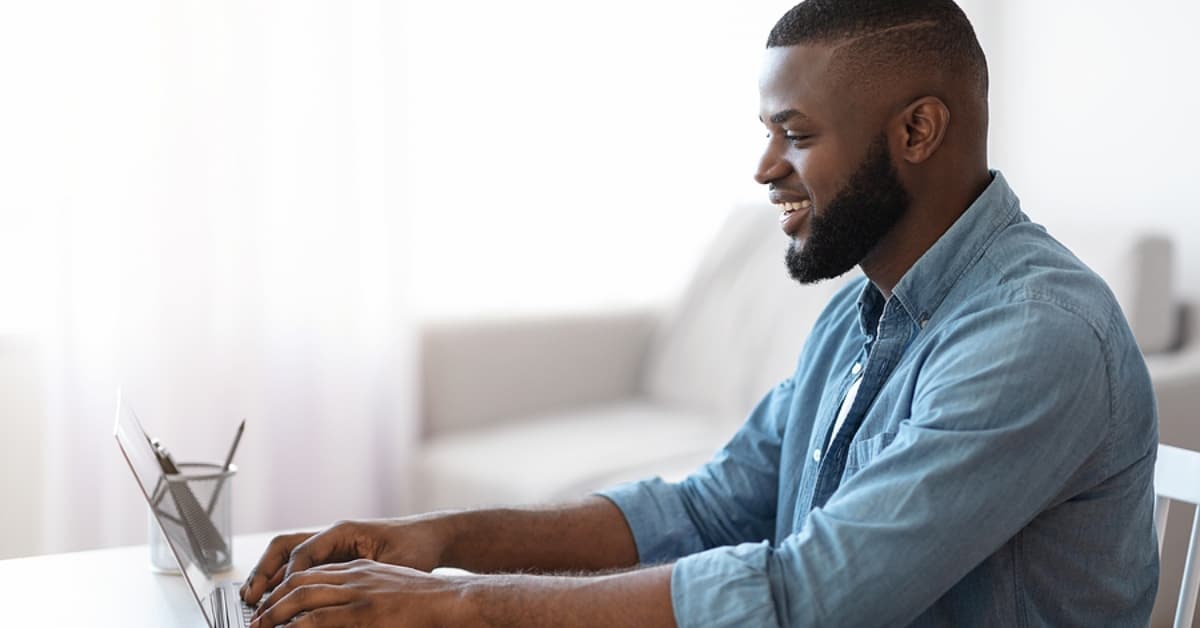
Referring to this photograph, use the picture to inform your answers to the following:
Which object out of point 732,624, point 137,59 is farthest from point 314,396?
point 732,624

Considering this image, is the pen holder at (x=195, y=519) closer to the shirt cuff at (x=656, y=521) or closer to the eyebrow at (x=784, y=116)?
the shirt cuff at (x=656, y=521)

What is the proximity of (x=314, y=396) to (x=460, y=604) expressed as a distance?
5.14 ft

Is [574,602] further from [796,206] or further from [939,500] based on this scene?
[796,206]

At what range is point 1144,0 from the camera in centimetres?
258

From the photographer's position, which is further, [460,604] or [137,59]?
[137,59]

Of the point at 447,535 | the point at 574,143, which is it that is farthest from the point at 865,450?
the point at 574,143

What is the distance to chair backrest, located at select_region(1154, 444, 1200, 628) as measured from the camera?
1096mm

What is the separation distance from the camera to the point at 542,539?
1153 millimetres

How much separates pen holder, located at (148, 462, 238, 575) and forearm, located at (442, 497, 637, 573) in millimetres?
194

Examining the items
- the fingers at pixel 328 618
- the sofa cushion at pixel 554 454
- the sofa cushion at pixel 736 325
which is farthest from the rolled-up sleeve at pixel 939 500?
the sofa cushion at pixel 736 325

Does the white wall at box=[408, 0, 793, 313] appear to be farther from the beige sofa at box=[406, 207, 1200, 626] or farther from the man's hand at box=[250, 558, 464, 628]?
the man's hand at box=[250, 558, 464, 628]

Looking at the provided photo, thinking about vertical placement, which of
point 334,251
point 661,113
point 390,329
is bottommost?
point 390,329

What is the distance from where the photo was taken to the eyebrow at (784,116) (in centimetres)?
103

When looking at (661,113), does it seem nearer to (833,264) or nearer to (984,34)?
(984,34)
